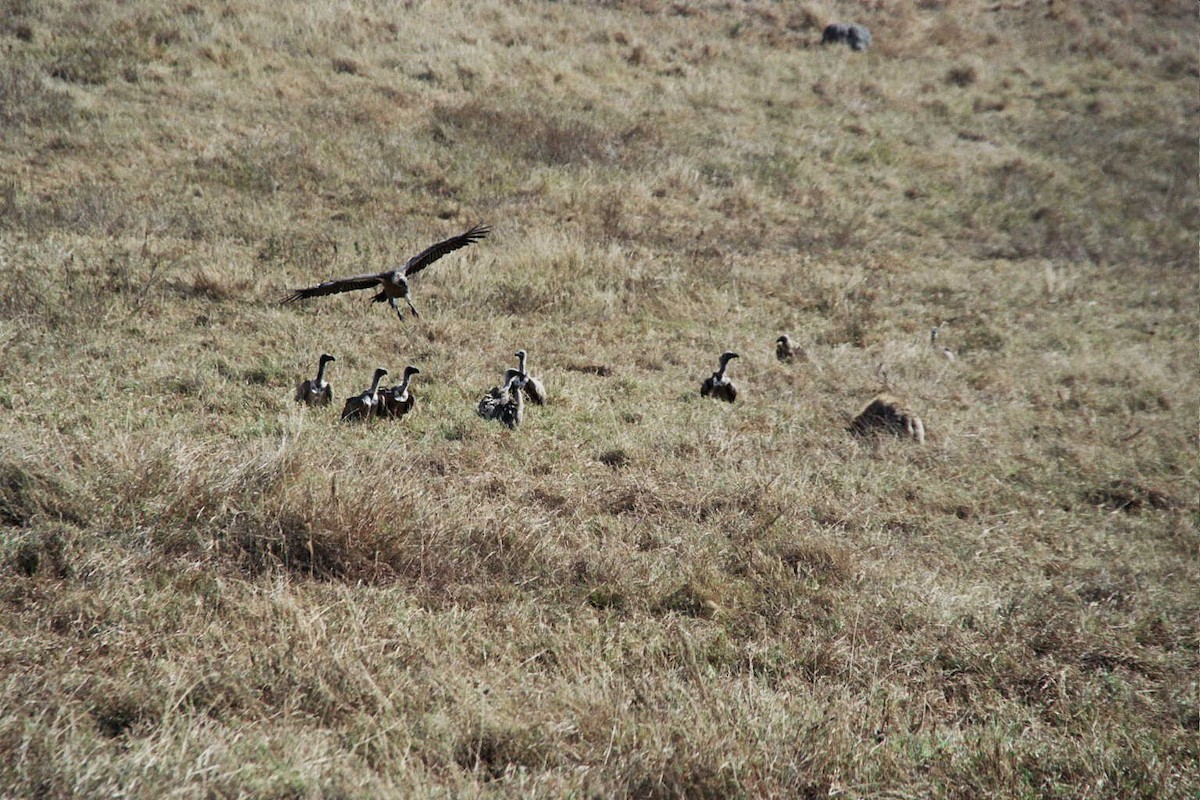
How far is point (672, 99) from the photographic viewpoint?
17984mm

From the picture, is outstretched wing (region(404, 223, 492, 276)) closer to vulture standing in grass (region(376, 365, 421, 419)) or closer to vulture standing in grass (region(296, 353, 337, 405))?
vulture standing in grass (region(376, 365, 421, 419))

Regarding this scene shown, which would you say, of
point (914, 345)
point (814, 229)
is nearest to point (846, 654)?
point (914, 345)

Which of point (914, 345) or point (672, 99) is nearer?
point (914, 345)

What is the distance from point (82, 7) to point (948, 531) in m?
17.3

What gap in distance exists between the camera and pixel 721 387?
7.50 meters

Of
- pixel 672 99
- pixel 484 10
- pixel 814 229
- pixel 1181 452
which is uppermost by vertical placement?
pixel 484 10

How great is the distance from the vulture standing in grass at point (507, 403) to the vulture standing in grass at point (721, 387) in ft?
6.00

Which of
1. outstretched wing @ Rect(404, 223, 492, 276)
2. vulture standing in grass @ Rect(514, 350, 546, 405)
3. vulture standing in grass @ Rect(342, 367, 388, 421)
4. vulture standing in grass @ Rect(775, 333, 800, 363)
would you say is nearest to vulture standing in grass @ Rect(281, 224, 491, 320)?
outstretched wing @ Rect(404, 223, 492, 276)

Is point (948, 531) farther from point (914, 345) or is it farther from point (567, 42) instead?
point (567, 42)

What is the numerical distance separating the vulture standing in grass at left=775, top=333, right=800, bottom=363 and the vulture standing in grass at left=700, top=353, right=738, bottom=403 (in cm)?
155

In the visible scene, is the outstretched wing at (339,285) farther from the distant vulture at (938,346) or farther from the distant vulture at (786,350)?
the distant vulture at (938,346)

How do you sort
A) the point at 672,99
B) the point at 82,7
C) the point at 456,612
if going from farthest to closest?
the point at 672,99
the point at 82,7
the point at 456,612

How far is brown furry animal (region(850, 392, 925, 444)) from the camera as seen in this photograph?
696 cm

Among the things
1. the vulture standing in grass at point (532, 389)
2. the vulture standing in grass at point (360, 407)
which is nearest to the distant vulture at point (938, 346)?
the vulture standing in grass at point (532, 389)
